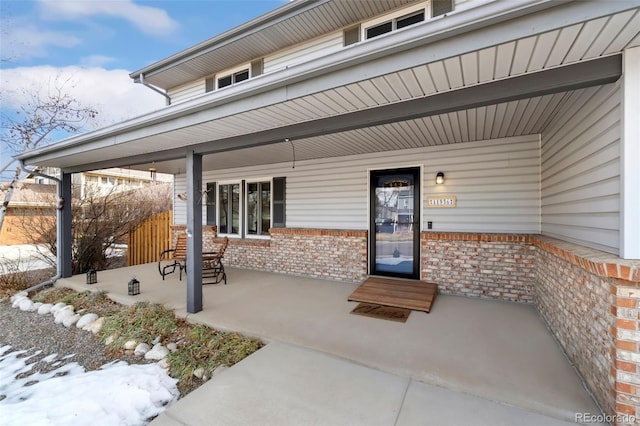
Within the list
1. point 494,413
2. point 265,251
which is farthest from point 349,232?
point 494,413

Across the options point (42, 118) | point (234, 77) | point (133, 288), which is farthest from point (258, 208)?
point (42, 118)

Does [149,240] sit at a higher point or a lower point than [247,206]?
lower

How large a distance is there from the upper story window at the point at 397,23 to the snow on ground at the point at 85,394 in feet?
20.3

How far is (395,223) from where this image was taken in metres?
5.42

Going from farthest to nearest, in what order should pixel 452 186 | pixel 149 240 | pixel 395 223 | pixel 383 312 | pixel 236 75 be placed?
pixel 149 240 → pixel 236 75 → pixel 395 223 → pixel 452 186 → pixel 383 312

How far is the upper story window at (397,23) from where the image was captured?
15.4ft

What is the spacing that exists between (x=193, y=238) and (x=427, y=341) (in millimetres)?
3476

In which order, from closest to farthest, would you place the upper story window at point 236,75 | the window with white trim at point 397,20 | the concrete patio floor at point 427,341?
the concrete patio floor at point 427,341 < the window with white trim at point 397,20 < the upper story window at point 236,75

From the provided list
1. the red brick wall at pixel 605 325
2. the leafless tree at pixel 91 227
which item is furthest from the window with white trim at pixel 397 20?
the leafless tree at pixel 91 227

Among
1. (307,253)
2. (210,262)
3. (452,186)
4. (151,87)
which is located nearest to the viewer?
(452,186)

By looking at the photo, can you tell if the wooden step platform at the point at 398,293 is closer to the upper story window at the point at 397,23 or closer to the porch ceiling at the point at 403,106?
the porch ceiling at the point at 403,106

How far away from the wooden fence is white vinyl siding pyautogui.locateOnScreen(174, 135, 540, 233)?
15.7 feet

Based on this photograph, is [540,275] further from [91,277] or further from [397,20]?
[91,277]

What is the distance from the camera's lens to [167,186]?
18328mm
